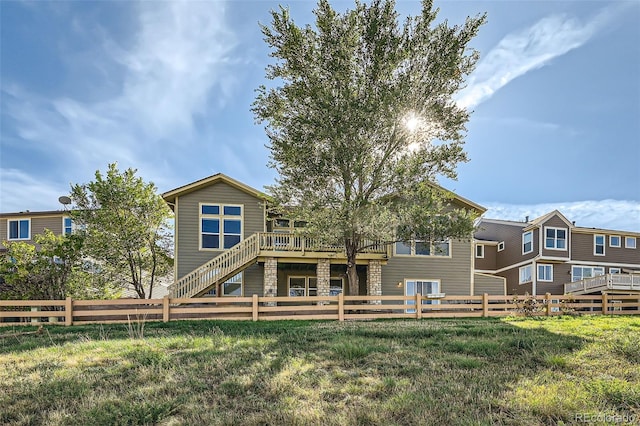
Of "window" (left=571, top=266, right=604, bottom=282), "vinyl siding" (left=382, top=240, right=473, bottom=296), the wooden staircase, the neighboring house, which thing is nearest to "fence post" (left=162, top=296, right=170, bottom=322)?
the wooden staircase

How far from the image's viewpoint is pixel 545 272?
1075 inches

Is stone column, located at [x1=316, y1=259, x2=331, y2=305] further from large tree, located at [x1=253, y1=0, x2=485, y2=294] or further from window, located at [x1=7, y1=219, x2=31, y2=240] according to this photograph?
window, located at [x1=7, y1=219, x2=31, y2=240]

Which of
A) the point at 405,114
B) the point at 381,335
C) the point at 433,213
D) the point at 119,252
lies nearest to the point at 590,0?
the point at 405,114

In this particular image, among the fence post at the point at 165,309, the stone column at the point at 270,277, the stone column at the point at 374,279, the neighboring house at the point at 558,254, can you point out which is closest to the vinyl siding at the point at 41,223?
the stone column at the point at 270,277

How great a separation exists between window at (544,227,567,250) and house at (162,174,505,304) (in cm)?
829

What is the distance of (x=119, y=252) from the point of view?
1900cm

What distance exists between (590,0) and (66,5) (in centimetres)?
1408

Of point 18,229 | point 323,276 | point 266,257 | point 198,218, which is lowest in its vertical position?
point 323,276

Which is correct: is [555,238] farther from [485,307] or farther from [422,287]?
[485,307]

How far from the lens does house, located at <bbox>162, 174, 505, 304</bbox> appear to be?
691 inches

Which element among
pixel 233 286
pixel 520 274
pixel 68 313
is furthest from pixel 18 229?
pixel 520 274

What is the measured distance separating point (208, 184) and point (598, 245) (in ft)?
82.5

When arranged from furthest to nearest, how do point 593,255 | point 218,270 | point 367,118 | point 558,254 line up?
point 593,255 < point 558,254 < point 218,270 < point 367,118

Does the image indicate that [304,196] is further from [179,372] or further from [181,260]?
[179,372]
